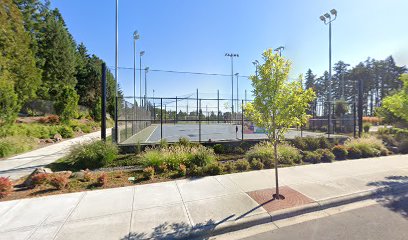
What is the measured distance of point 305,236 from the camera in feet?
10.9

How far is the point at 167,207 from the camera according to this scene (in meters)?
4.27

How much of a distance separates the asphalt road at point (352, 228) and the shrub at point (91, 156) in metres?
6.65

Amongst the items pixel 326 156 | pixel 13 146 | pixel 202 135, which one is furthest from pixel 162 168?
pixel 202 135

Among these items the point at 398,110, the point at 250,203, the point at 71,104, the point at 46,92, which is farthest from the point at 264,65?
the point at 46,92

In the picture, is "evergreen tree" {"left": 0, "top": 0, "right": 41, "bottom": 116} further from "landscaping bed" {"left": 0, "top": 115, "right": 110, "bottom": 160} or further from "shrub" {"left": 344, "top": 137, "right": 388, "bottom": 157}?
"shrub" {"left": 344, "top": 137, "right": 388, "bottom": 157}

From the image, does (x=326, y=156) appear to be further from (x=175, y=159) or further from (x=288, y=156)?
(x=175, y=159)

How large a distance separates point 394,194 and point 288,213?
3541 millimetres

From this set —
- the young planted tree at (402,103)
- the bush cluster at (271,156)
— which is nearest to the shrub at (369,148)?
the young planted tree at (402,103)

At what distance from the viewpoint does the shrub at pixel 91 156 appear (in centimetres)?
764

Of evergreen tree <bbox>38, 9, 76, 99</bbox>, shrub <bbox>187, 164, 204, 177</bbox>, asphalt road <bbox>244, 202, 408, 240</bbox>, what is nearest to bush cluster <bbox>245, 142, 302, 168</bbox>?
shrub <bbox>187, 164, 204, 177</bbox>

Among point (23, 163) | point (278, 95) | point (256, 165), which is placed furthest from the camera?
point (23, 163)

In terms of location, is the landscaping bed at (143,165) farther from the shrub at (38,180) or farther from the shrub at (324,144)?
the shrub at (324,144)

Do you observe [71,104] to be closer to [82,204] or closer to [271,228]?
[82,204]

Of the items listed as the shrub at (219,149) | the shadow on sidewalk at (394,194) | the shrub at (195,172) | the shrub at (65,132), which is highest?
the shrub at (65,132)
